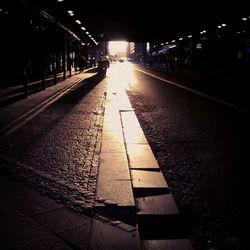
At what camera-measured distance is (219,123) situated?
8445mm

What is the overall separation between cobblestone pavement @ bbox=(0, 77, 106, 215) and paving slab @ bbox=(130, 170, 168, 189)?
562 millimetres

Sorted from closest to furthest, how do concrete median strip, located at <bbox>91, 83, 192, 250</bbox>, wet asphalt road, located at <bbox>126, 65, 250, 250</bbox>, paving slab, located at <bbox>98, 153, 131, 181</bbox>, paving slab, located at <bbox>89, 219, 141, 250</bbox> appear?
1. paving slab, located at <bbox>89, 219, 141, 250</bbox>
2. concrete median strip, located at <bbox>91, 83, 192, 250</bbox>
3. wet asphalt road, located at <bbox>126, 65, 250, 250</bbox>
4. paving slab, located at <bbox>98, 153, 131, 181</bbox>

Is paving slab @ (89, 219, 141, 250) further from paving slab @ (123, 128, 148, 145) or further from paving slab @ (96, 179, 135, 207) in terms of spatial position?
paving slab @ (123, 128, 148, 145)

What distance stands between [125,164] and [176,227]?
6.20ft

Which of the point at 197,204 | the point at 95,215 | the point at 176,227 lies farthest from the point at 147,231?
the point at 197,204

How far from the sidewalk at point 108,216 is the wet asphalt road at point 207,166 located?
217mm

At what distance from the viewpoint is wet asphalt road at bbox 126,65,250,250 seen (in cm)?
316

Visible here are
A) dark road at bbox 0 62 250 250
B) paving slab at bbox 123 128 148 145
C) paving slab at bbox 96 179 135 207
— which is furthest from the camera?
paving slab at bbox 123 128 148 145

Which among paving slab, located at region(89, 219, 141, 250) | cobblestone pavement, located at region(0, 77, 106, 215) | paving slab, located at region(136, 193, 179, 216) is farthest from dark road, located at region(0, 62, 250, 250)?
paving slab, located at region(89, 219, 141, 250)

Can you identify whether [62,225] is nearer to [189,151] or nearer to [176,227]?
[176,227]

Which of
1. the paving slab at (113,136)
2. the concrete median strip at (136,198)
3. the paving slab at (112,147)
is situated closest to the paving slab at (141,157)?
the concrete median strip at (136,198)

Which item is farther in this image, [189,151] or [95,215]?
[189,151]

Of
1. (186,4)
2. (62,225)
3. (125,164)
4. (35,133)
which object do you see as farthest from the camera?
(186,4)

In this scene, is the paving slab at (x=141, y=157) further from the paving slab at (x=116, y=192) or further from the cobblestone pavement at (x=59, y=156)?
the paving slab at (x=116, y=192)
